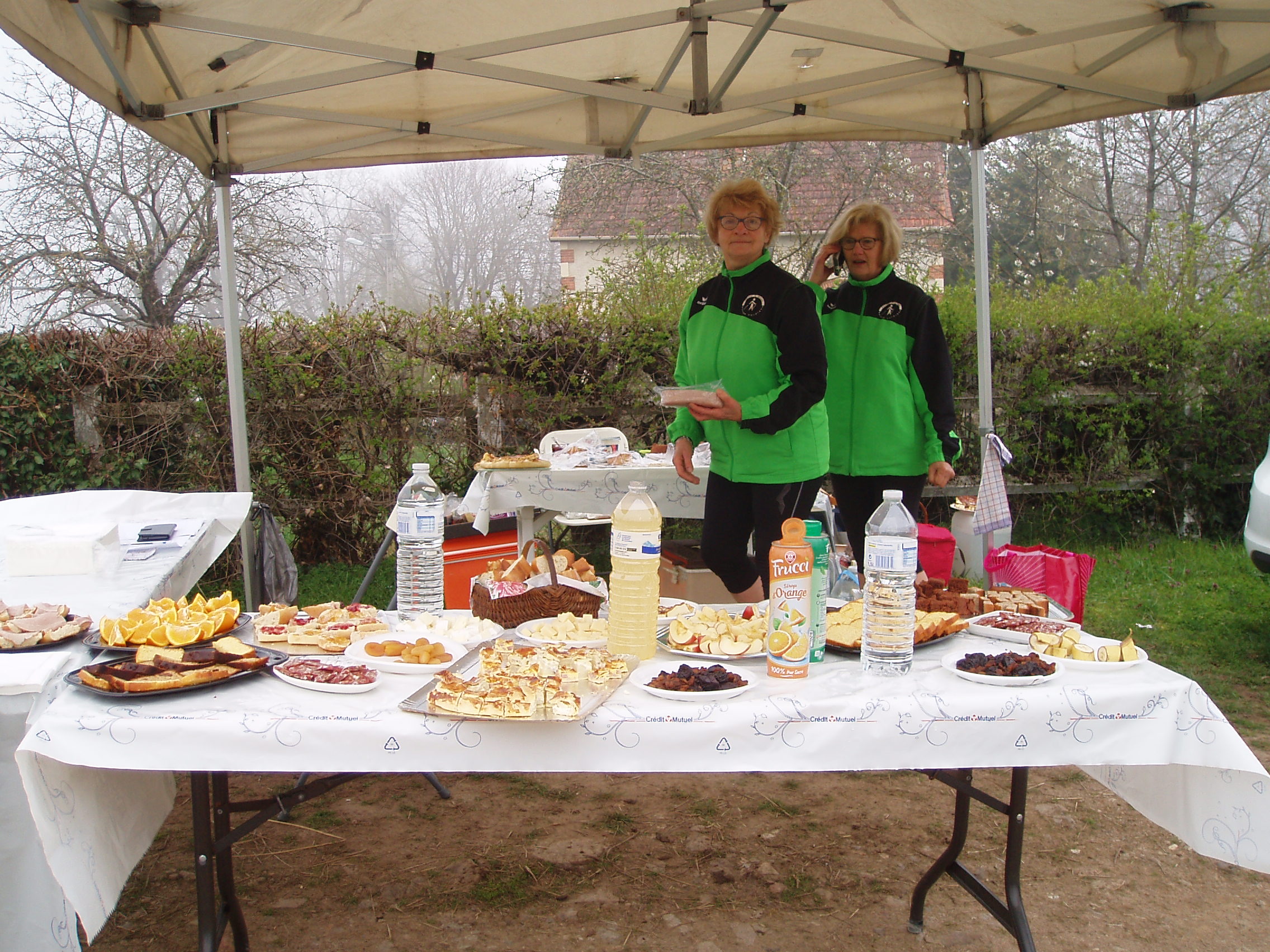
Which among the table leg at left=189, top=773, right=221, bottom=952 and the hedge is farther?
the hedge

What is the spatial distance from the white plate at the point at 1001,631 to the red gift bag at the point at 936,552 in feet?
8.83

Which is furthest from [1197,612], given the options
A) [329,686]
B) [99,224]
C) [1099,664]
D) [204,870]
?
[99,224]

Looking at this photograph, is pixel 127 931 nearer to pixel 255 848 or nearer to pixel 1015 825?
pixel 255 848

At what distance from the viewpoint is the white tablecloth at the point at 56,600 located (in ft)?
5.49

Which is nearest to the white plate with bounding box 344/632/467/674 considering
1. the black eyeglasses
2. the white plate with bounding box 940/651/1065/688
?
the white plate with bounding box 940/651/1065/688

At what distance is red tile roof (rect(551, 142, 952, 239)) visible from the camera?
39.1ft

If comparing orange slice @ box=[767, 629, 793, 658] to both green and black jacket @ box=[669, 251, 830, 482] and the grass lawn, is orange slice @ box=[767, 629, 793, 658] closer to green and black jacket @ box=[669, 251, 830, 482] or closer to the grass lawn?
green and black jacket @ box=[669, 251, 830, 482]

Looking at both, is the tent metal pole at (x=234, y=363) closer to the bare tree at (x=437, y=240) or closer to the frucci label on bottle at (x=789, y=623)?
the frucci label on bottle at (x=789, y=623)

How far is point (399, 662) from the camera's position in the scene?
1.84 m

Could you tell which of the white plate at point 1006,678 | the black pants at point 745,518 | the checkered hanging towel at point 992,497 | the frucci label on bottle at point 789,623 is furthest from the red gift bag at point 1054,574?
the frucci label on bottle at point 789,623

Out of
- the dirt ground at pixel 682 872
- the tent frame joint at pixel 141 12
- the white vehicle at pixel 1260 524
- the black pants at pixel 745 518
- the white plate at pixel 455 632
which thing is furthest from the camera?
the white vehicle at pixel 1260 524

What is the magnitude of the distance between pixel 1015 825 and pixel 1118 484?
5455 mm

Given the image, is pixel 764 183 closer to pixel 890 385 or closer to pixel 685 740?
pixel 890 385

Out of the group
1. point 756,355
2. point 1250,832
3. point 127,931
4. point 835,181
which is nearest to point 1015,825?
point 1250,832
